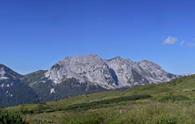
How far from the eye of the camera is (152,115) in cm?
2392

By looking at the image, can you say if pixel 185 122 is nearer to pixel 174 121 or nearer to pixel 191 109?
pixel 174 121

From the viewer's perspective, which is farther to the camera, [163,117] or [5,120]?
[5,120]

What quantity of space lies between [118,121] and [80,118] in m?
2.36

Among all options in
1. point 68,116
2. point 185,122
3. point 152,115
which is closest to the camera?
point 185,122

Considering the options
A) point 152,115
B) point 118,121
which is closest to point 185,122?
point 152,115

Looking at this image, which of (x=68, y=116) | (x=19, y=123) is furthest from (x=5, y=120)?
(x=68, y=116)

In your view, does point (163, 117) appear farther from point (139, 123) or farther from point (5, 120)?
point (5, 120)

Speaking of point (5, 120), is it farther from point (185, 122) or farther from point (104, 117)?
point (185, 122)

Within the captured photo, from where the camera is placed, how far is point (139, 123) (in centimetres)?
2373

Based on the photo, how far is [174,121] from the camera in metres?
22.8

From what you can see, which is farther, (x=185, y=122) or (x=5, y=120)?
(x=5, y=120)

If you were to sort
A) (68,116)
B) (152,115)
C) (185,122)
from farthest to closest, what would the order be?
(68,116), (152,115), (185,122)

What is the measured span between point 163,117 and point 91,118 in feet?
14.6

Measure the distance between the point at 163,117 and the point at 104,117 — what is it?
13.6 ft
